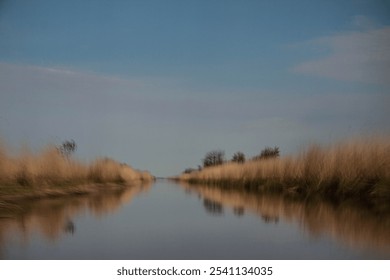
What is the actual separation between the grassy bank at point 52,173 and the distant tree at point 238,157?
0.46 metres

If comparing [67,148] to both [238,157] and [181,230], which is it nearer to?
[181,230]

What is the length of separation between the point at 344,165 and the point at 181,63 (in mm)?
1069

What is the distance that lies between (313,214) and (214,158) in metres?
0.60

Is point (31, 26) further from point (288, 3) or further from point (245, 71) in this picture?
point (288, 3)

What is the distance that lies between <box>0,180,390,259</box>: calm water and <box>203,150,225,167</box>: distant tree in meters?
0.20

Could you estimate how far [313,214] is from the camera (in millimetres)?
2352

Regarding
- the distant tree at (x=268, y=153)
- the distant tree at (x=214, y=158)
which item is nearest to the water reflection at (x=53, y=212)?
the distant tree at (x=214, y=158)

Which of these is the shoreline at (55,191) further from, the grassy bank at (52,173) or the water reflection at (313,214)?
the water reflection at (313,214)

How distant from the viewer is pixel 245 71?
2.32 metres

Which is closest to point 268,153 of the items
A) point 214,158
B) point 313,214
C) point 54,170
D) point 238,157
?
point 238,157

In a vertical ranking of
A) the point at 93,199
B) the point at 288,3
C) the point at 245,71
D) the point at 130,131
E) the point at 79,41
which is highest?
the point at 288,3

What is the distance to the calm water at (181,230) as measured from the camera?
82.4 inches
